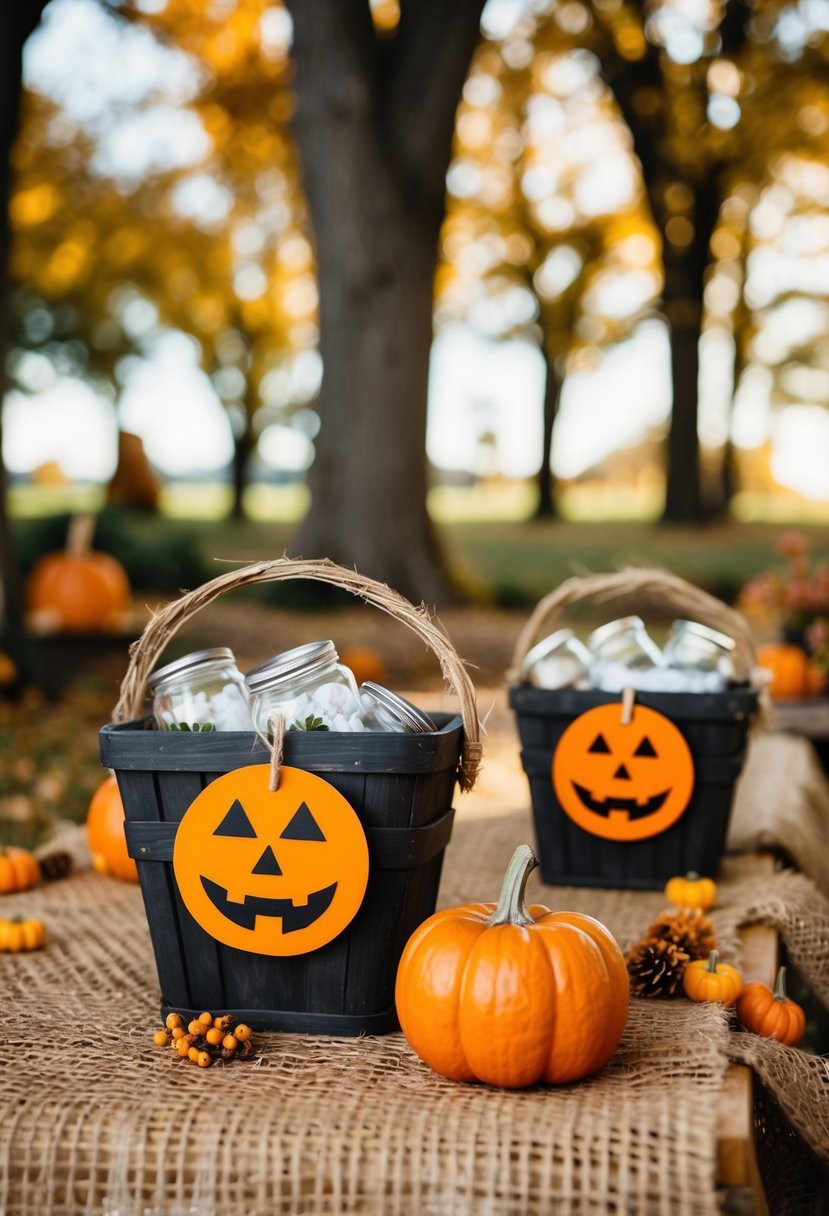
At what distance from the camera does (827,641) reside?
428cm

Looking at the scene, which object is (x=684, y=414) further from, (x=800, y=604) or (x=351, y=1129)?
(x=351, y=1129)

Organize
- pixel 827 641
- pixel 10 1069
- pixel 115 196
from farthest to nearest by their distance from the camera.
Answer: pixel 115 196 → pixel 827 641 → pixel 10 1069

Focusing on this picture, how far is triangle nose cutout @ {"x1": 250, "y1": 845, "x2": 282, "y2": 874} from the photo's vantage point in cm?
167

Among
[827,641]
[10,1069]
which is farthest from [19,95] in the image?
[10,1069]

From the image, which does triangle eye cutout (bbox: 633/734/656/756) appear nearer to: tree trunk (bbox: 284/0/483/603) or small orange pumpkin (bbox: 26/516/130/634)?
small orange pumpkin (bbox: 26/516/130/634)

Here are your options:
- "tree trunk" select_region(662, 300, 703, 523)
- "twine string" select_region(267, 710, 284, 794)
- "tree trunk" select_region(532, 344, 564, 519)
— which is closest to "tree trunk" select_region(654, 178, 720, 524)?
"tree trunk" select_region(662, 300, 703, 523)

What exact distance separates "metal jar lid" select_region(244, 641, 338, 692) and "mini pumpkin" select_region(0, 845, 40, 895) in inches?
46.8

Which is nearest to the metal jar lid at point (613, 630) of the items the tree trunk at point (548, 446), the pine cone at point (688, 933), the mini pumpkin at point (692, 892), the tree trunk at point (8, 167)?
the mini pumpkin at point (692, 892)

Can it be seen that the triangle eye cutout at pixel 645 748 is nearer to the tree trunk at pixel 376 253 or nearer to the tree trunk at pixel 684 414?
the tree trunk at pixel 376 253

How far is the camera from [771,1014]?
6.04 feet

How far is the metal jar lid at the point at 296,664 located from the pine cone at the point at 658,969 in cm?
68

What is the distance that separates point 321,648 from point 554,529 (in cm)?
1636

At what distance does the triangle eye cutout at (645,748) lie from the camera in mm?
2420

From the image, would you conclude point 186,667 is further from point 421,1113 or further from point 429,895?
point 421,1113
